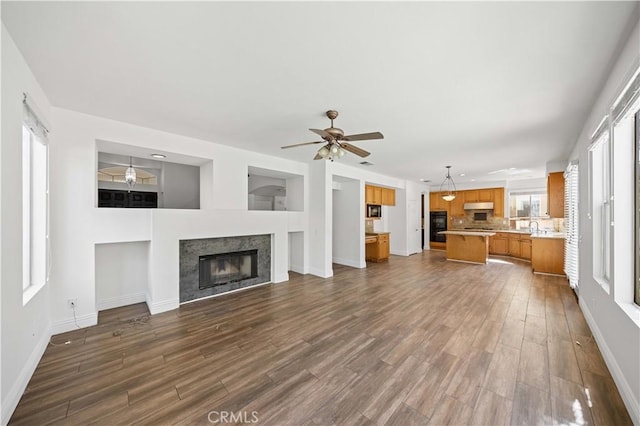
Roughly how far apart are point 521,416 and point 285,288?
3.60 metres

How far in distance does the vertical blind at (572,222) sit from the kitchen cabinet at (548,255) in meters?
0.75

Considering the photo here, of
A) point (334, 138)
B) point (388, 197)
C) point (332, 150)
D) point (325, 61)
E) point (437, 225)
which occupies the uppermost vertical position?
point (325, 61)

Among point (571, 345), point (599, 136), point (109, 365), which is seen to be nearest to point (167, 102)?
point (109, 365)

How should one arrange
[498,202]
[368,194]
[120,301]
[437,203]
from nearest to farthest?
[120,301]
[368,194]
[498,202]
[437,203]

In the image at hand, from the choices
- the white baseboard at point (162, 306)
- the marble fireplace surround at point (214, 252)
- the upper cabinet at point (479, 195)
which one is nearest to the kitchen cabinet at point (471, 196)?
the upper cabinet at point (479, 195)

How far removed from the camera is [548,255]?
5566 millimetres

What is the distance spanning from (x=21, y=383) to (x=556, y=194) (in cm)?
839

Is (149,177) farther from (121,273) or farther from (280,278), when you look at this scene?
(280,278)

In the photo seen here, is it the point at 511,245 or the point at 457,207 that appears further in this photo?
the point at 457,207

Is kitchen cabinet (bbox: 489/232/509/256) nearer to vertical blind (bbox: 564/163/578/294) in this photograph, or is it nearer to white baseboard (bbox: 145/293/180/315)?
vertical blind (bbox: 564/163/578/294)

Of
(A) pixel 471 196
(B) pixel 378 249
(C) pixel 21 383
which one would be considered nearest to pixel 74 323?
(C) pixel 21 383

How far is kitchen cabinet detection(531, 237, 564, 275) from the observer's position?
544 cm

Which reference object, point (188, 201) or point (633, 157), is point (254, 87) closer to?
point (633, 157)

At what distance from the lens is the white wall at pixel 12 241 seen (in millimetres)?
1648
